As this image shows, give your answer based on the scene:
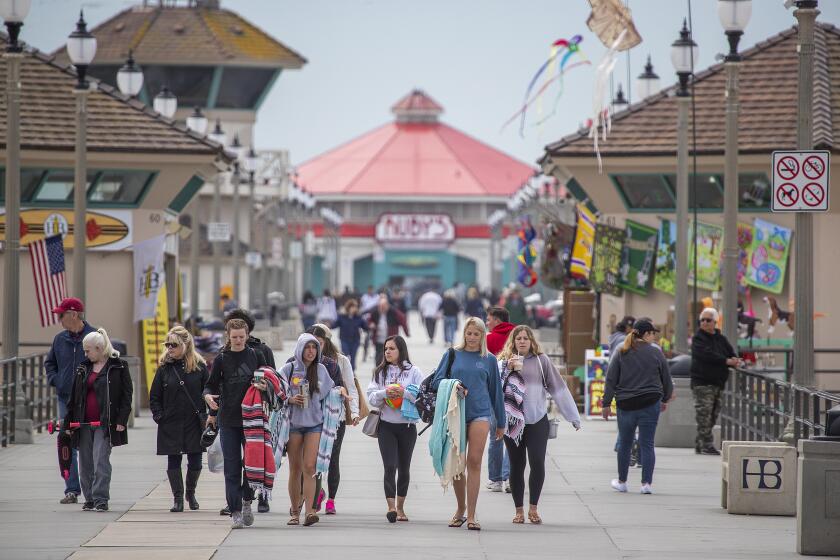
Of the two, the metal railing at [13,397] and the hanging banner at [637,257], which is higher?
the hanging banner at [637,257]

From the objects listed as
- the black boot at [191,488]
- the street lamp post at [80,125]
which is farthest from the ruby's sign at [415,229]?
the black boot at [191,488]

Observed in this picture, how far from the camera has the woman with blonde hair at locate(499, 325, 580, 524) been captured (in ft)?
44.7

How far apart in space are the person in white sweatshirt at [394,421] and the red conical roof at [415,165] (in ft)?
301

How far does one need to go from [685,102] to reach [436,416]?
11.2m

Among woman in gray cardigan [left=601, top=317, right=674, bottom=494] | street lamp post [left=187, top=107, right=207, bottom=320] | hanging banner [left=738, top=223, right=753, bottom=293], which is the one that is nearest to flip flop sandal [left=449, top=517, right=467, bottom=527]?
woman in gray cardigan [left=601, top=317, right=674, bottom=494]

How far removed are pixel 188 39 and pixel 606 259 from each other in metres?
41.4

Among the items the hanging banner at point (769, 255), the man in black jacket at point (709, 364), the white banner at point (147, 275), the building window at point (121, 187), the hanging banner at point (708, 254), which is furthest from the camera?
the hanging banner at point (708, 254)

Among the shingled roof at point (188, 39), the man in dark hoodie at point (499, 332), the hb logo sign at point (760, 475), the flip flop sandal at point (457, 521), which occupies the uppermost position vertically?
the shingled roof at point (188, 39)

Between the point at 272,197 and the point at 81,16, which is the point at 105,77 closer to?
the point at 272,197

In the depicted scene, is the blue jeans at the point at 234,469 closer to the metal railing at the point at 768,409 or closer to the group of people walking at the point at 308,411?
the group of people walking at the point at 308,411

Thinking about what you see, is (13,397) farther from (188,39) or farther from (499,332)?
(188,39)

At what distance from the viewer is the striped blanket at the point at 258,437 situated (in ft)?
42.3

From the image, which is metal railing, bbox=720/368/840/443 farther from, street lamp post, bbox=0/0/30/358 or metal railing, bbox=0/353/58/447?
street lamp post, bbox=0/0/30/358

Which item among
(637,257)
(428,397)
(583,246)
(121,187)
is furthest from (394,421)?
(637,257)
